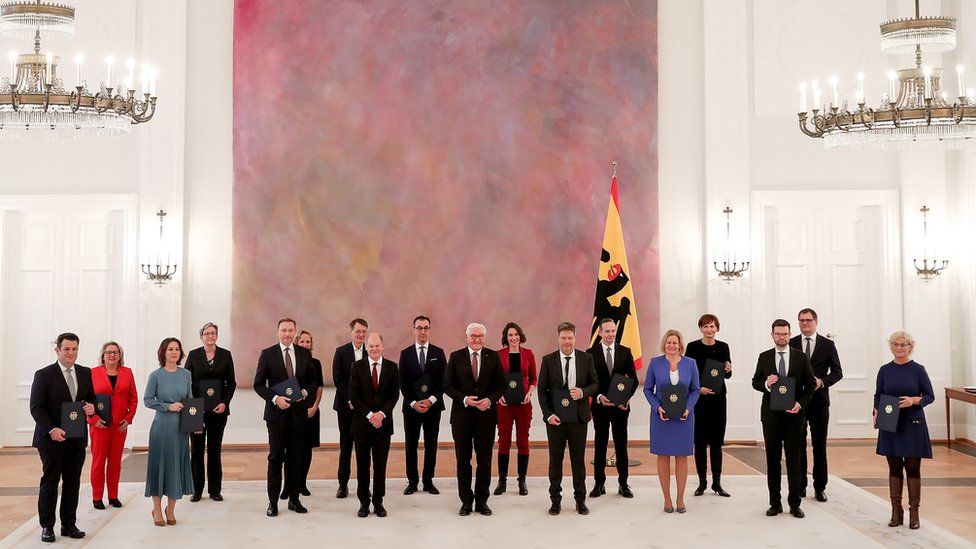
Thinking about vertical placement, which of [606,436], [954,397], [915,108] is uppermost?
[915,108]

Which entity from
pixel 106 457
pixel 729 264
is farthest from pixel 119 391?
pixel 729 264

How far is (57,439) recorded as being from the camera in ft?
22.7

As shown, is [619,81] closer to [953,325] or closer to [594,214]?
[594,214]

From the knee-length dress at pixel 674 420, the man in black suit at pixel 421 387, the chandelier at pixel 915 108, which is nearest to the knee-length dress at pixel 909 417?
the knee-length dress at pixel 674 420

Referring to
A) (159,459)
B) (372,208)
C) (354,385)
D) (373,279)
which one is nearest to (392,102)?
(372,208)

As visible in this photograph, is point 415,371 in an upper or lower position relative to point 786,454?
upper

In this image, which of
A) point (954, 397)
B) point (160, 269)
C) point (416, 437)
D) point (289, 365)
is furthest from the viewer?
point (160, 269)

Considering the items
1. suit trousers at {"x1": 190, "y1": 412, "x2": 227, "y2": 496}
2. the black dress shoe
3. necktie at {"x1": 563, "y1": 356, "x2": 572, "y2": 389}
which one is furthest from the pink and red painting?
the black dress shoe

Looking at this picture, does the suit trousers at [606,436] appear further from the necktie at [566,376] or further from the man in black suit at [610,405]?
the necktie at [566,376]

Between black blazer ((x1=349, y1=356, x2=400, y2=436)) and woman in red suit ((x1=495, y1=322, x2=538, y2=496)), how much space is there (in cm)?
116

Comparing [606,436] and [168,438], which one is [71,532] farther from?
[606,436]

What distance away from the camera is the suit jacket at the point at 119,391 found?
802 centimetres

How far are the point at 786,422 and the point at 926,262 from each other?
492cm

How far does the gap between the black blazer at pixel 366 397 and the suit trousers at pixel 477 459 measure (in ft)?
1.98
